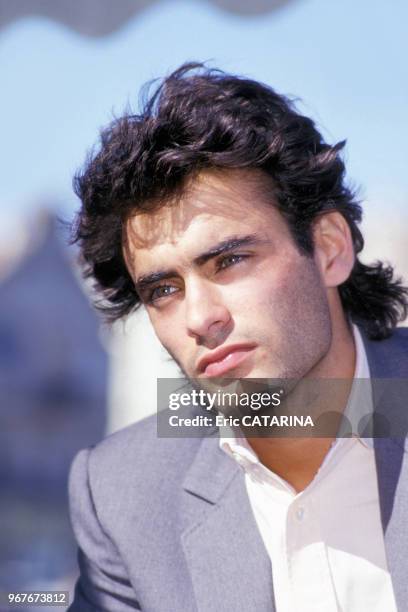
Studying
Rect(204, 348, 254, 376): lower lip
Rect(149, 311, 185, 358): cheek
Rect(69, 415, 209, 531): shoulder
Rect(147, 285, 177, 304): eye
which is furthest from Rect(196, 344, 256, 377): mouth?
Rect(69, 415, 209, 531): shoulder

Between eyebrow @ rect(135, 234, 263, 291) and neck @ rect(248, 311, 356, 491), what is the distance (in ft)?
1.51

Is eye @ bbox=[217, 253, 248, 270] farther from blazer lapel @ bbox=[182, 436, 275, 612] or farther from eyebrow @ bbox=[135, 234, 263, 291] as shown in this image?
blazer lapel @ bbox=[182, 436, 275, 612]

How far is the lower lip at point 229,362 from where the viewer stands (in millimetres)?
1998

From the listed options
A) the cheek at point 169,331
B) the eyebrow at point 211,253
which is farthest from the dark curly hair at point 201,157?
the cheek at point 169,331

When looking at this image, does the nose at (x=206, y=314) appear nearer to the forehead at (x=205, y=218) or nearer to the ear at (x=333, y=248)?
the forehead at (x=205, y=218)

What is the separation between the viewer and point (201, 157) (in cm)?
213

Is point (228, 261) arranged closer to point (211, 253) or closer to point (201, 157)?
point (211, 253)

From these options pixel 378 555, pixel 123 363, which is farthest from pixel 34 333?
pixel 378 555

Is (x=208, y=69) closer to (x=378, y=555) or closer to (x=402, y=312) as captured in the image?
(x=402, y=312)

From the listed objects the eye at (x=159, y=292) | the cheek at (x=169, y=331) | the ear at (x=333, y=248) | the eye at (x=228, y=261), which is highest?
the ear at (x=333, y=248)

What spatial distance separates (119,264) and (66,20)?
0.99 metres

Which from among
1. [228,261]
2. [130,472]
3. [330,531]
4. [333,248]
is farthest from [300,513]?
[333,248]

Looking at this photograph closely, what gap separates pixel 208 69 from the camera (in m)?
2.48

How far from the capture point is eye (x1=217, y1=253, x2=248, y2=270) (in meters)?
2.03
